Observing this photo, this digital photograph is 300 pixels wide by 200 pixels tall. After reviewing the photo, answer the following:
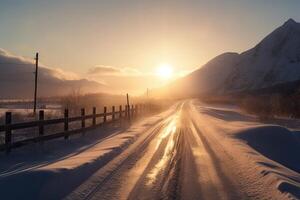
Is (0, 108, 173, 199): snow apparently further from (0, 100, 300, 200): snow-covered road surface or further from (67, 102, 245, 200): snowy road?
(67, 102, 245, 200): snowy road

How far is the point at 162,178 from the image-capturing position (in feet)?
30.6

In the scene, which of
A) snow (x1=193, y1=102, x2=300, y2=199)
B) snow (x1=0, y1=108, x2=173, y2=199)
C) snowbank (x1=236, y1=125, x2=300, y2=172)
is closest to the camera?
snow (x1=0, y1=108, x2=173, y2=199)

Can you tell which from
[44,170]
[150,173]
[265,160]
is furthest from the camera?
[265,160]

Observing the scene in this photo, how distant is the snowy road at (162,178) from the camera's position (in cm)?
791

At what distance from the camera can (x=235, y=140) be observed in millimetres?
18078

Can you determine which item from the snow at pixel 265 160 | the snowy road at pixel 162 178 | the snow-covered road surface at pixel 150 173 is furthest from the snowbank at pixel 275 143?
the snowy road at pixel 162 178

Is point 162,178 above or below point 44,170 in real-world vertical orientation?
below

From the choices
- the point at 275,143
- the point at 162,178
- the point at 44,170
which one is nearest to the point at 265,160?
the point at 162,178

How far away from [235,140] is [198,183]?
9443 mm

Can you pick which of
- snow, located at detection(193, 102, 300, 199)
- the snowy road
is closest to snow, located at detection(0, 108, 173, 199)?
the snowy road

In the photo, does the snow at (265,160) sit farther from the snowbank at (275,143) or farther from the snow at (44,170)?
the snow at (44,170)

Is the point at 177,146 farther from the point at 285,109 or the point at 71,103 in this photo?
the point at 71,103

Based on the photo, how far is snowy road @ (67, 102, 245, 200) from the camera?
7.91 meters

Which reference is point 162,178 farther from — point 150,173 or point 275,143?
point 275,143
